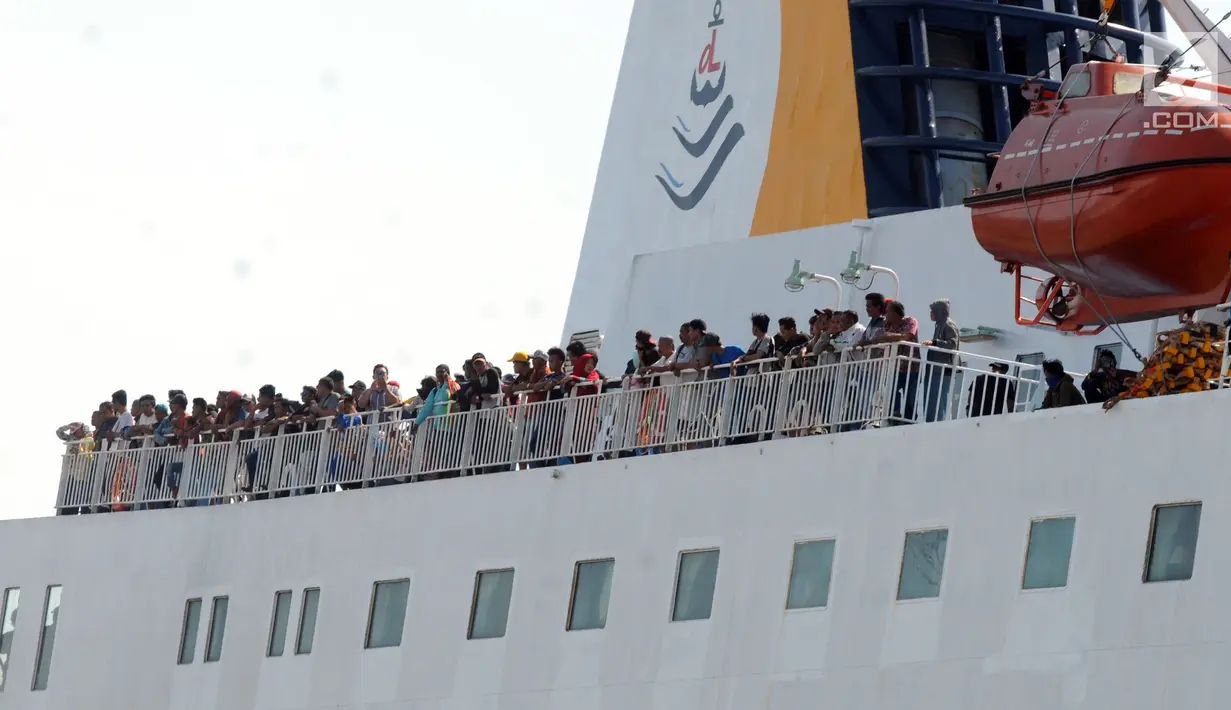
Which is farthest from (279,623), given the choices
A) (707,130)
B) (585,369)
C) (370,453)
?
(707,130)

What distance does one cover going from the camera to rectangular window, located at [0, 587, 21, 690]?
84.5 ft

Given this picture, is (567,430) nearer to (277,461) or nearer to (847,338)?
(847,338)

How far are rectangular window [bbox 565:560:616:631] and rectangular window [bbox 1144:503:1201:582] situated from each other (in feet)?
17.6

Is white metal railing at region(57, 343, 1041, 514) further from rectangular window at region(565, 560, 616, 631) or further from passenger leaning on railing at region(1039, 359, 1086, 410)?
rectangular window at region(565, 560, 616, 631)

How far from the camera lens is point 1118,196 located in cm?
1711

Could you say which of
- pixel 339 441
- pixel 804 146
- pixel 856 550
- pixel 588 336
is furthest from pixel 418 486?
pixel 804 146

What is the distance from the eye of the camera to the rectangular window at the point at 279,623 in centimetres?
2225

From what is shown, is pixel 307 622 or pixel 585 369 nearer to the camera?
pixel 585 369

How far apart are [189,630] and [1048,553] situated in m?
Result: 10.7

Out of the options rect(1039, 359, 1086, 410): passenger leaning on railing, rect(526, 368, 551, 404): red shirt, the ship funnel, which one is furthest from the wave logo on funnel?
rect(1039, 359, 1086, 410): passenger leaning on railing

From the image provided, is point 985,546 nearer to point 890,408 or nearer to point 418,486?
point 890,408

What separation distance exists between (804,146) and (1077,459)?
10515 mm

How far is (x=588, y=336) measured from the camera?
2405 centimetres

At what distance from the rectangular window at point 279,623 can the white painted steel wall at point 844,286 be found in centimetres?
548
